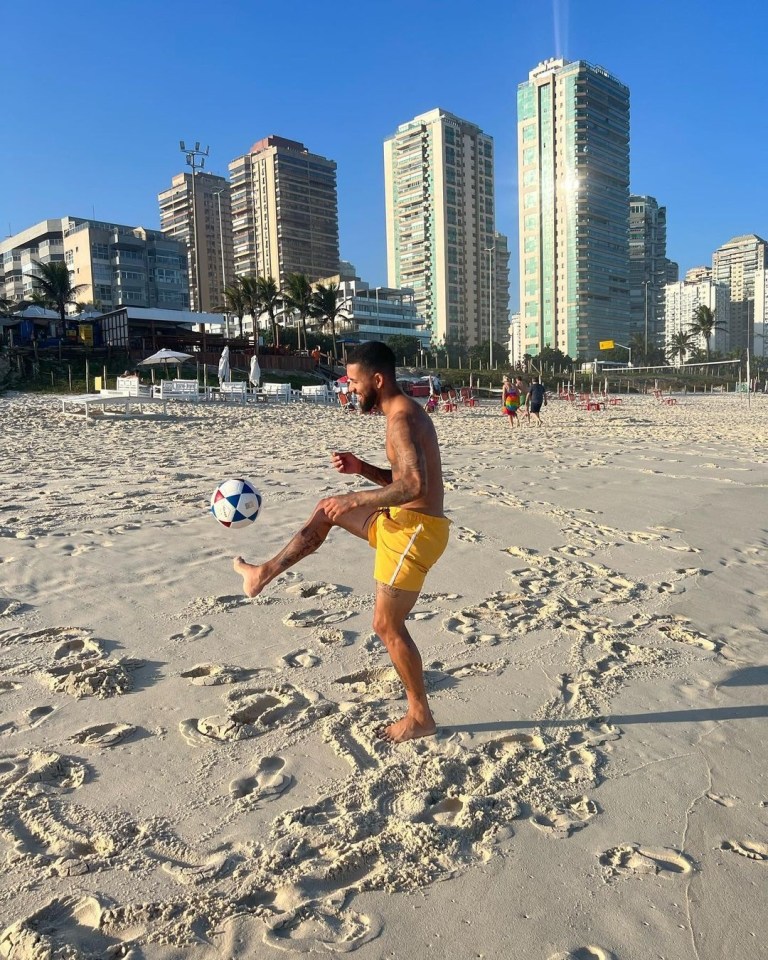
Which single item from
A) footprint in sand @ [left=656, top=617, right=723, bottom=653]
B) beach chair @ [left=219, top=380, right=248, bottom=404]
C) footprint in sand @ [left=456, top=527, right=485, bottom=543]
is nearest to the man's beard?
footprint in sand @ [left=656, top=617, right=723, bottom=653]

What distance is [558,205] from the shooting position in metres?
113

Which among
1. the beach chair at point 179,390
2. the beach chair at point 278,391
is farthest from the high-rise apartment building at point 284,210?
the beach chair at point 179,390

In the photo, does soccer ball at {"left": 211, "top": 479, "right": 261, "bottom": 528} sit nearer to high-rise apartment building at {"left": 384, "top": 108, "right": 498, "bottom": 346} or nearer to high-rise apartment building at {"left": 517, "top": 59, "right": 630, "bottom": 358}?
high-rise apartment building at {"left": 517, "top": 59, "right": 630, "bottom": 358}

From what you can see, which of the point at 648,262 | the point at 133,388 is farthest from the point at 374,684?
the point at 648,262

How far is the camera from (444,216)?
123 metres

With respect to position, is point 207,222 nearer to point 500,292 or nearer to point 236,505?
point 500,292

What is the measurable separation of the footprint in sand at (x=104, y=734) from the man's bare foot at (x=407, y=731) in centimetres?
107

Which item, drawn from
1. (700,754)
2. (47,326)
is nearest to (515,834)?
(700,754)

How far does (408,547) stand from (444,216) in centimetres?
13030

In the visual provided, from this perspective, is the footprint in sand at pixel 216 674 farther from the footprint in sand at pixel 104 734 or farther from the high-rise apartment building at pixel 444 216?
the high-rise apartment building at pixel 444 216

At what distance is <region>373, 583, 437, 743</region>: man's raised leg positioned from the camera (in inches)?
107

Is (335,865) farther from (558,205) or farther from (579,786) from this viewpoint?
(558,205)

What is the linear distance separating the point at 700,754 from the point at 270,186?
136m

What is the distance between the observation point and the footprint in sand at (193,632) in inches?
146
